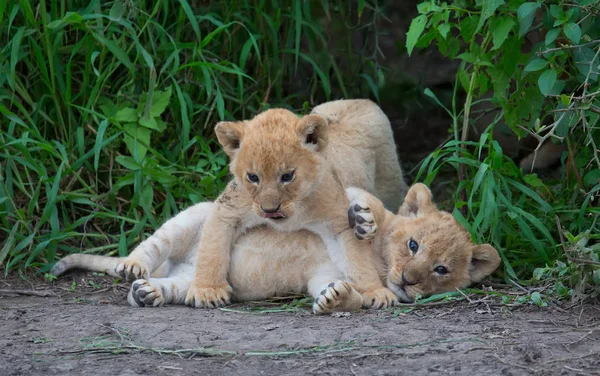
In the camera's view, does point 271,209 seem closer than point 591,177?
Yes

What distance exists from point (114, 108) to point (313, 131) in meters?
1.86

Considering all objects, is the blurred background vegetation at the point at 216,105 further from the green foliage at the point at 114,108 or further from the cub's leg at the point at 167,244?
the cub's leg at the point at 167,244

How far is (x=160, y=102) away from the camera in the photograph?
653cm

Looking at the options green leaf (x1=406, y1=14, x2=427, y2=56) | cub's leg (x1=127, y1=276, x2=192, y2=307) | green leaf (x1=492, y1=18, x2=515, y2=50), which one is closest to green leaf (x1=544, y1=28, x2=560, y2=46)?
green leaf (x1=492, y1=18, x2=515, y2=50)

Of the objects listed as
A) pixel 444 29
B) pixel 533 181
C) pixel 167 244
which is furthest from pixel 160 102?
pixel 533 181

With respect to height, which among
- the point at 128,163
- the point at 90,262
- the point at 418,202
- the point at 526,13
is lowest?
the point at 90,262

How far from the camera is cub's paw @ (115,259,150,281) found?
17.6 ft

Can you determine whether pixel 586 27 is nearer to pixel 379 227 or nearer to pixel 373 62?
pixel 379 227

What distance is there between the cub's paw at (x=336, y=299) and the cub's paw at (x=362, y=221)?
402mm

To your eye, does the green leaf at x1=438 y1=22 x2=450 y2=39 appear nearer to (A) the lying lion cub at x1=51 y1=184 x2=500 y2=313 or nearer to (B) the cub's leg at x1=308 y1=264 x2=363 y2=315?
(A) the lying lion cub at x1=51 y1=184 x2=500 y2=313

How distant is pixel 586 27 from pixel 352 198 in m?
1.68

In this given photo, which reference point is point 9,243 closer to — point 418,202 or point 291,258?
point 291,258

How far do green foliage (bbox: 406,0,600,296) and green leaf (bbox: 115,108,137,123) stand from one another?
6.80ft

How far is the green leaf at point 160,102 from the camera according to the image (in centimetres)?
647
